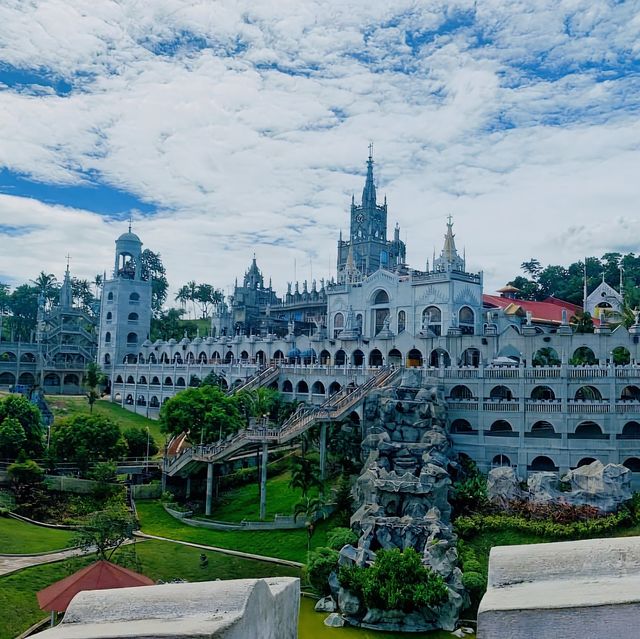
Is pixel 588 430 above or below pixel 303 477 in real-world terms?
above

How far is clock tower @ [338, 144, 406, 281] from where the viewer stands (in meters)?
97.9

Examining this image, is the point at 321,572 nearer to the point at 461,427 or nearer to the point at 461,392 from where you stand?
the point at 461,427

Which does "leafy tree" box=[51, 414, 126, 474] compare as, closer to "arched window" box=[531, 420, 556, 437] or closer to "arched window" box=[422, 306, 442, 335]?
"arched window" box=[531, 420, 556, 437]

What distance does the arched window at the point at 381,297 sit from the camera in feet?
208

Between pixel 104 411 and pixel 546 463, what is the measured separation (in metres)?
42.2

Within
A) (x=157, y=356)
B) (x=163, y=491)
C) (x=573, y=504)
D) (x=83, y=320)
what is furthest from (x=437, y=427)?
(x=83, y=320)

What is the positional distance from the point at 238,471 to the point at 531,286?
5752cm

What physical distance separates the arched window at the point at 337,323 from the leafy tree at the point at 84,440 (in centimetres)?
2860

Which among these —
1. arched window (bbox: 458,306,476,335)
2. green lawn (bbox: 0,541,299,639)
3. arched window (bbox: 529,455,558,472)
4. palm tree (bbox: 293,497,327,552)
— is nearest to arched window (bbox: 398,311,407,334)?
arched window (bbox: 458,306,476,335)

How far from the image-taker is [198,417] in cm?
4184

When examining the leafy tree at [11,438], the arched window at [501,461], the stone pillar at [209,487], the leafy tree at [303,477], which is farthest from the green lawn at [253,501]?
the leafy tree at [11,438]

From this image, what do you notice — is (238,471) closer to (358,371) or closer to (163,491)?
(163,491)

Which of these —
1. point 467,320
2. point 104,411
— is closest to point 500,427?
point 467,320

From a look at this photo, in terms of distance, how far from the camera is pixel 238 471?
1703 inches
